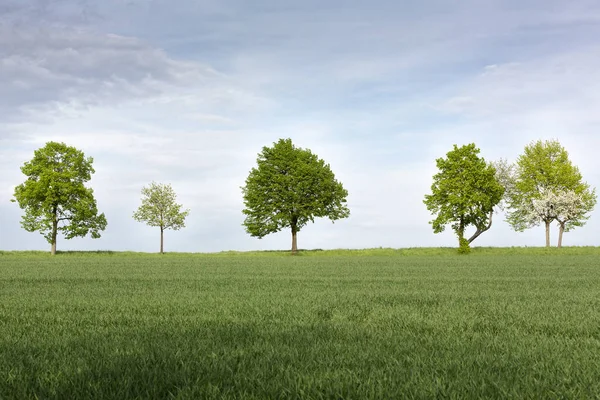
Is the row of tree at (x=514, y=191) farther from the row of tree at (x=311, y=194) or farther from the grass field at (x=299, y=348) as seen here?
the grass field at (x=299, y=348)

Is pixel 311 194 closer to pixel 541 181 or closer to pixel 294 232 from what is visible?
pixel 294 232

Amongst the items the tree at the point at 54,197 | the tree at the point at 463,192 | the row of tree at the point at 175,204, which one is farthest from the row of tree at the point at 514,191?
the tree at the point at 54,197

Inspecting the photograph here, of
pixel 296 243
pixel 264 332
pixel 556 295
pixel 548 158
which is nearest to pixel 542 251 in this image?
pixel 548 158

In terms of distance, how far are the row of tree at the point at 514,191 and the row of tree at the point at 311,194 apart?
0.41 feet

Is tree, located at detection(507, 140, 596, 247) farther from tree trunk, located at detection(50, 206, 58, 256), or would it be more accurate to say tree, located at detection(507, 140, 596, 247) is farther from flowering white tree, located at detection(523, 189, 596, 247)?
tree trunk, located at detection(50, 206, 58, 256)

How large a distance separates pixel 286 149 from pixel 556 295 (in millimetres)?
60013

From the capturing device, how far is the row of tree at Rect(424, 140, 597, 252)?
64.8 m

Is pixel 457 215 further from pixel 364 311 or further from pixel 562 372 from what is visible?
pixel 562 372

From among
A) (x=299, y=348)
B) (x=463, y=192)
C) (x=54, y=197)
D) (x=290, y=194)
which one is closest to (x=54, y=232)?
(x=54, y=197)

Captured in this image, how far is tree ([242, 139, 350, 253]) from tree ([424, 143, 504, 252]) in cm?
1249

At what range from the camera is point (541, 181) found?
72.6 metres

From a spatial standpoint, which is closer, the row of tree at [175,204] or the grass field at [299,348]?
the grass field at [299,348]

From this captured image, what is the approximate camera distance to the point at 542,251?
198ft

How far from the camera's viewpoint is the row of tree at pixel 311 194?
63062 millimetres
